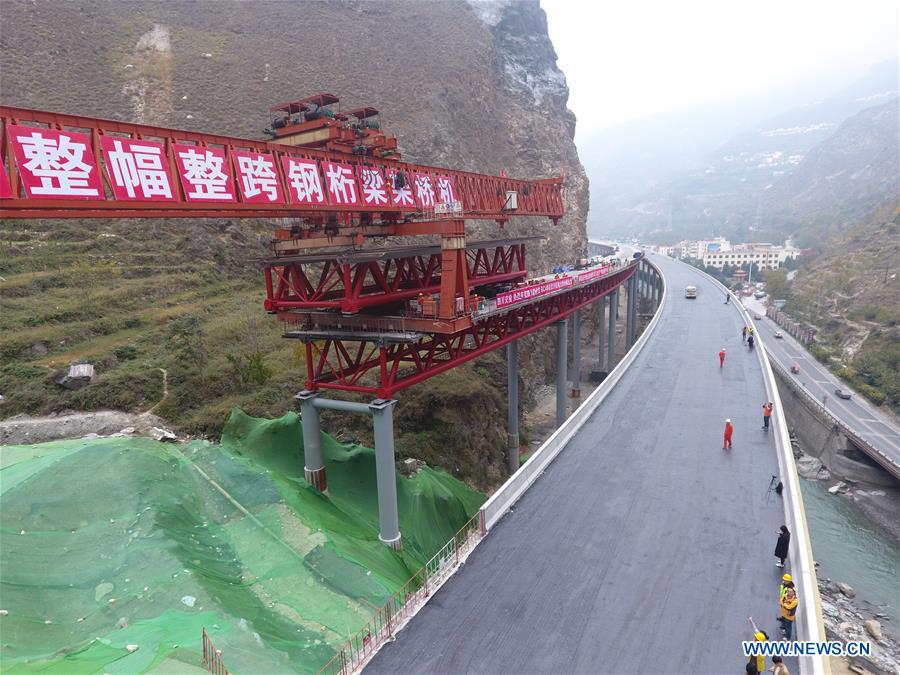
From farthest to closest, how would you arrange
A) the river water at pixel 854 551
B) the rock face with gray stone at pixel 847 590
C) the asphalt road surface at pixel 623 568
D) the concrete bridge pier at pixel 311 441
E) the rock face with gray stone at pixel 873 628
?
the river water at pixel 854 551 < the rock face with gray stone at pixel 847 590 < the rock face with gray stone at pixel 873 628 < the concrete bridge pier at pixel 311 441 < the asphalt road surface at pixel 623 568

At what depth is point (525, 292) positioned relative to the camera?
22703 mm

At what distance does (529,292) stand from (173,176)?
52.9 feet

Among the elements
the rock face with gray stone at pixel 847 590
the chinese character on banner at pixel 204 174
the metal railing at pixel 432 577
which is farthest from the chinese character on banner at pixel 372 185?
the rock face with gray stone at pixel 847 590

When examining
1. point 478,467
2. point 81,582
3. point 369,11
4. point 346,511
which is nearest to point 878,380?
point 478,467

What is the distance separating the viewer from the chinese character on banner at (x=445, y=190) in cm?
1917

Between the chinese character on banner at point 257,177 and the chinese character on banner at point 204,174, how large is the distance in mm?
300

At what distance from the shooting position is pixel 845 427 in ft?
143

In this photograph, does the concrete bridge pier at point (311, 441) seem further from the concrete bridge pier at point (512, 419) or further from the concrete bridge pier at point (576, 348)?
the concrete bridge pier at point (576, 348)

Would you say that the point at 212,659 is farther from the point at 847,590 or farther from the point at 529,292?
the point at 847,590

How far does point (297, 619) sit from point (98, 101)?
58.9 m

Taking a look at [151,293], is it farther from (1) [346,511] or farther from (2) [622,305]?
(2) [622,305]

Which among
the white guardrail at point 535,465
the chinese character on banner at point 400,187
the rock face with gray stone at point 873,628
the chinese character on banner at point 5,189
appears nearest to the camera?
the chinese character on banner at point 5,189

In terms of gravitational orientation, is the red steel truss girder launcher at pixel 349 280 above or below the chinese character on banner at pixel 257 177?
below

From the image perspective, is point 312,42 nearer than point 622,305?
Yes
